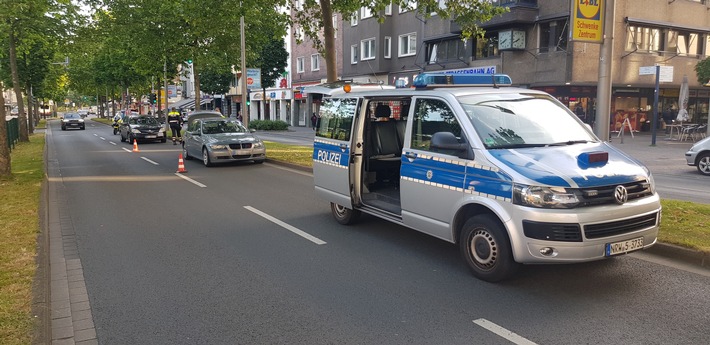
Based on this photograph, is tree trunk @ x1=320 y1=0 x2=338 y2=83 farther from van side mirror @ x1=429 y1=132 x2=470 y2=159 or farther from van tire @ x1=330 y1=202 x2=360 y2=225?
van side mirror @ x1=429 y1=132 x2=470 y2=159

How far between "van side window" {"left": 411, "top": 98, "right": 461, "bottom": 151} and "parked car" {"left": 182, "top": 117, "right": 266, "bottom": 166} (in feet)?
37.3

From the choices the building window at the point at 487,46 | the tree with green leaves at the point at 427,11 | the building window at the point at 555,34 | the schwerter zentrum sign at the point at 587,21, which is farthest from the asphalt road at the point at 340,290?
the building window at the point at 487,46

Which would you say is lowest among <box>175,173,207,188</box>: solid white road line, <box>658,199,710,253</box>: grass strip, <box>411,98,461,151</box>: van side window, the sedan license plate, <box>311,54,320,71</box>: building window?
<box>175,173,207,188</box>: solid white road line

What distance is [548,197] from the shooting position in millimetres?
4922

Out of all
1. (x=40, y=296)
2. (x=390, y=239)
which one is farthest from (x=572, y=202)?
(x=40, y=296)

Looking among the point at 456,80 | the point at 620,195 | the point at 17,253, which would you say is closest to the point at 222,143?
the point at 17,253

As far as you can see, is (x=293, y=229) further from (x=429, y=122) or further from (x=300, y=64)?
(x=300, y=64)

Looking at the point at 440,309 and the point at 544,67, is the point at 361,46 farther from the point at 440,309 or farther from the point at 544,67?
the point at 440,309

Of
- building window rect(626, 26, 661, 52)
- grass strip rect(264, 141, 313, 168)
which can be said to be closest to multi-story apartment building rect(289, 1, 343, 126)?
building window rect(626, 26, 661, 52)

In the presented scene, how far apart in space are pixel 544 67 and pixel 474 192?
24451mm

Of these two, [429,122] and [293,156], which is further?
[293,156]

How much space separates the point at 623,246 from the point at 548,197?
3.06 ft

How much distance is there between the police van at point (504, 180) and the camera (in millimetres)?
4941

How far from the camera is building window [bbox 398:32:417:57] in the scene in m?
36.7
